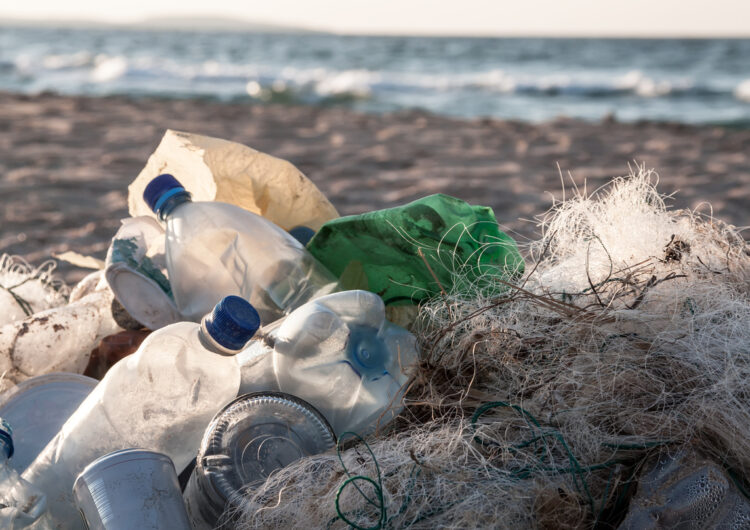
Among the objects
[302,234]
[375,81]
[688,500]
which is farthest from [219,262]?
[375,81]

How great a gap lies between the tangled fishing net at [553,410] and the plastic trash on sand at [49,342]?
2.76 feet

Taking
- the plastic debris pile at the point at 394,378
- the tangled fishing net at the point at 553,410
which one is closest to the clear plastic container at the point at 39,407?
the plastic debris pile at the point at 394,378

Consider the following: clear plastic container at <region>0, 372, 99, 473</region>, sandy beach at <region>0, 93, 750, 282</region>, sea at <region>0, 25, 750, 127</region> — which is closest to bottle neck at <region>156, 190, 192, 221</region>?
clear plastic container at <region>0, 372, 99, 473</region>

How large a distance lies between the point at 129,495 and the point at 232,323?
333mm

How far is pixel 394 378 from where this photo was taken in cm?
160

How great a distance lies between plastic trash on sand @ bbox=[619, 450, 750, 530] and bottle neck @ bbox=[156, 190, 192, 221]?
125 centimetres

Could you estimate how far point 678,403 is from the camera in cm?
135

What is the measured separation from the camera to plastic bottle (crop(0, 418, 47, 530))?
51.5 inches

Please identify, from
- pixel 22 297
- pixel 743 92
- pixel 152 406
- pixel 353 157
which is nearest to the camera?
pixel 152 406

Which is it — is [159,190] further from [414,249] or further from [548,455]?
[548,455]

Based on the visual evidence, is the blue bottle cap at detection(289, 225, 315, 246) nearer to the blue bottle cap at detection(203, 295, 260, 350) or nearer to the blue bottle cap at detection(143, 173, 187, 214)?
the blue bottle cap at detection(143, 173, 187, 214)

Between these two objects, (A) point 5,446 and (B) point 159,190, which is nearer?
(A) point 5,446

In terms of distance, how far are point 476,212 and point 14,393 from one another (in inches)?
46.2

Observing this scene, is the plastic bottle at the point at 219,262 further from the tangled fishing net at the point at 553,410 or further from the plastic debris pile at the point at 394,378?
the tangled fishing net at the point at 553,410
